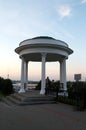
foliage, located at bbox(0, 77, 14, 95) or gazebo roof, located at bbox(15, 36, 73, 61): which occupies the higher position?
gazebo roof, located at bbox(15, 36, 73, 61)

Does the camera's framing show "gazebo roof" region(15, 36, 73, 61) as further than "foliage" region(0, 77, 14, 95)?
No

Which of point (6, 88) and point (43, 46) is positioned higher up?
point (43, 46)

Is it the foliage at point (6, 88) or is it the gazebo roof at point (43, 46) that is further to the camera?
the foliage at point (6, 88)

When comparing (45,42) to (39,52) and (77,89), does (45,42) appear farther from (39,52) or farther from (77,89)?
(77,89)

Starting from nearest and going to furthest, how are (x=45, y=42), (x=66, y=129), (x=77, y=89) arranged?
(x=66, y=129) → (x=77, y=89) → (x=45, y=42)

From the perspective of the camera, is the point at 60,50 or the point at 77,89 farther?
the point at 60,50

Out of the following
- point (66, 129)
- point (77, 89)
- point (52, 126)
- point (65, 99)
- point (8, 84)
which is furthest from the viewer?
point (8, 84)

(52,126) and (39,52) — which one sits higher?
(39,52)

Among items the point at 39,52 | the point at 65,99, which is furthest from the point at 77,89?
the point at 39,52

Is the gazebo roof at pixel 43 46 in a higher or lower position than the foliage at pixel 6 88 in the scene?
higher

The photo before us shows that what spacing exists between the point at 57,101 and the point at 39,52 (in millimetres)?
4696

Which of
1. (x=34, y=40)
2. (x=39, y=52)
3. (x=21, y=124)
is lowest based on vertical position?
(x=21, y=124)

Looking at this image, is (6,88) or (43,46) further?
(6,88)

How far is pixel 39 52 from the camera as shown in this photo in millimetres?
17781
